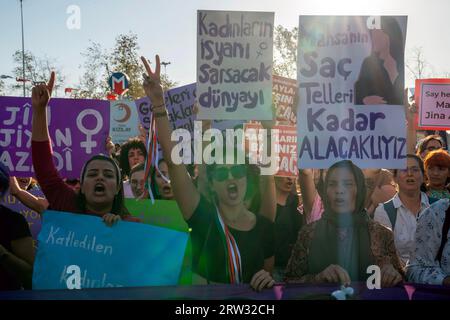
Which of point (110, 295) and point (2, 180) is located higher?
point (2, 180)

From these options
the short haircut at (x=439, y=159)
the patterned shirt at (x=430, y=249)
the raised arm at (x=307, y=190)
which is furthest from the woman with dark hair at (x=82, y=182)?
the short haircut at (x=439, y=159)

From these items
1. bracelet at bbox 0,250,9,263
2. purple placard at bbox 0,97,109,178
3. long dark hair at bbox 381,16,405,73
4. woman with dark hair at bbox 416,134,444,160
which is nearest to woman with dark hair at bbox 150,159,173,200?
purple placard at bbox 0,97,109,178

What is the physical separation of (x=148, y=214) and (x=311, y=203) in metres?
1.33

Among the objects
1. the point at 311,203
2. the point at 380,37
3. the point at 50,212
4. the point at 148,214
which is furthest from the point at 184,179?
the point at 380,37

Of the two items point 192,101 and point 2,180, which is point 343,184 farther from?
point 192,101

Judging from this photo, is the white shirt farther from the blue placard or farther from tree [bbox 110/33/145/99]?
tree [bbox 110/33/145/99]

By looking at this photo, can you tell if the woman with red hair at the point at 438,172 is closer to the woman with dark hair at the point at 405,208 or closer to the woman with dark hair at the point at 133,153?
the woman with dark hair at the point at 405,208

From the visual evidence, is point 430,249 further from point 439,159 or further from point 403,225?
point 439,159

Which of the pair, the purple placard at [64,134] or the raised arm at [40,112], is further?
the purple placard at [64,134]

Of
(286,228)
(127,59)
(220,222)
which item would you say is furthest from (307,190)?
(127,59)

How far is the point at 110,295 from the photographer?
10.4 ft

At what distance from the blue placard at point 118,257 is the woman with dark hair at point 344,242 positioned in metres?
0.72

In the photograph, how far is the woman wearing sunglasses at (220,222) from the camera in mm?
3387
